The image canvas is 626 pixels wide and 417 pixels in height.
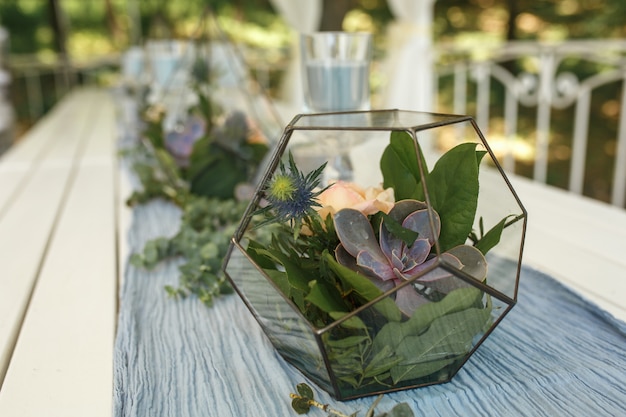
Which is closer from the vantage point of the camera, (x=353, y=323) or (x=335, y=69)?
(x=353, y=323)

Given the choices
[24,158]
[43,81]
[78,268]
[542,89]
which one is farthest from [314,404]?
[43,81]

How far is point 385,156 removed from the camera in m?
0.52

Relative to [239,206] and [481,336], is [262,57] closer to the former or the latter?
[239,206]

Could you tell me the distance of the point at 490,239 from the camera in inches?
17.9

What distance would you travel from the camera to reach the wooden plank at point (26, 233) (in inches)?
22.9

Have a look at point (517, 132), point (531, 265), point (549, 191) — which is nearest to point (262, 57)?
point (517, 132)

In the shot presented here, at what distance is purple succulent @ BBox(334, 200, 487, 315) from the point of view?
42 centimetres

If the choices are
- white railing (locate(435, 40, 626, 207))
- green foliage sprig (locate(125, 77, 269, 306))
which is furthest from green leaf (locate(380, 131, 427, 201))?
white railing (locate(435, 40, 626, 207))

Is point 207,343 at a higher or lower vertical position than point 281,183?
lower

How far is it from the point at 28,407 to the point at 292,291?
7.9 inches

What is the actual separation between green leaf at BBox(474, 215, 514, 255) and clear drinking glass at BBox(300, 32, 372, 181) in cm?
37

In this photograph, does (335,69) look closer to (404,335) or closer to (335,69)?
(335,69)

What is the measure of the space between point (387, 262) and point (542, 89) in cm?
188

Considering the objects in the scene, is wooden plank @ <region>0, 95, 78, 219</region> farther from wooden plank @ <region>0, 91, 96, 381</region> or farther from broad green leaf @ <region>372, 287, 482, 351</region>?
broad green leaf @ <region>372, 287, 482, 351</region>
